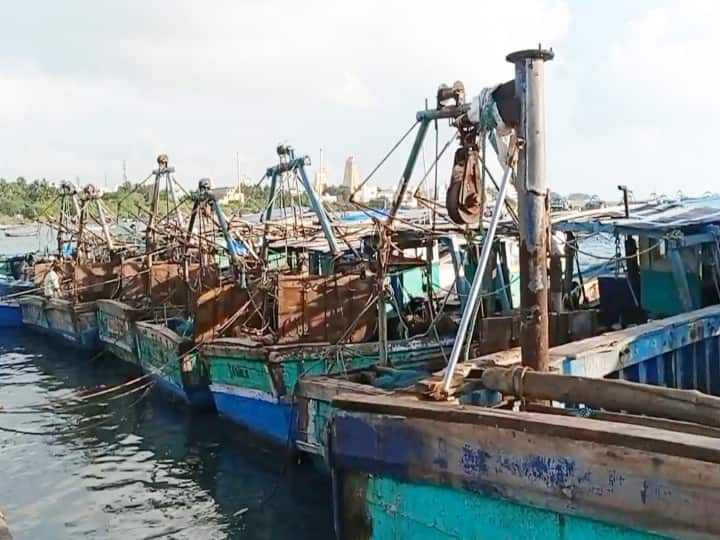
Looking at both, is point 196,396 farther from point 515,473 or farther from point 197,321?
point 515,473

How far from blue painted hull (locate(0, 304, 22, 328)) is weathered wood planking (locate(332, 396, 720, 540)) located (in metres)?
26.3

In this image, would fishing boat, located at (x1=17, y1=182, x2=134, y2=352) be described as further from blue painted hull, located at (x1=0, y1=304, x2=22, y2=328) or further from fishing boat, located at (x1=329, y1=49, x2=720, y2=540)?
fishing boat, located at (x1=329, y1=49, x2=720, y2=540)

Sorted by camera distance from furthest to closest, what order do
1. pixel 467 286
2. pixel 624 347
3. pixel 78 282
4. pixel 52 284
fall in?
pixel 52 284
pixel 78 282
pixel 467 286
pixel 624 347

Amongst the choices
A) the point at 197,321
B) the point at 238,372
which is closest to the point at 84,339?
the point at 197,321

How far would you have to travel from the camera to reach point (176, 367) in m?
14.9

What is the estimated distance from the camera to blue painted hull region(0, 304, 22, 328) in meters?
28.1

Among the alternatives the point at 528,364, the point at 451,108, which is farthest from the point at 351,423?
the point at 451,108

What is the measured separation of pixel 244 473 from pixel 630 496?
869cm

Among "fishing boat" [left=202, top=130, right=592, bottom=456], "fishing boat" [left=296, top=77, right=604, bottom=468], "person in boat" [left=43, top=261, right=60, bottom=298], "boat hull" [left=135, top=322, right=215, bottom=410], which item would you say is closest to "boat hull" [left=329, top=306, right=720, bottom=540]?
"fishing boat" [left=296, top=77, right=604, bottom=468]

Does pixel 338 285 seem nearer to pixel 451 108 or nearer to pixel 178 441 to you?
pixel 178 441

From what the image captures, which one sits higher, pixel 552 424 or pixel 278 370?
pixel 552 424

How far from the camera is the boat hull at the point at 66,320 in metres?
22.4

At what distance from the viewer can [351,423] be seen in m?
4.68

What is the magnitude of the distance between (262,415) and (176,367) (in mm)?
3358
